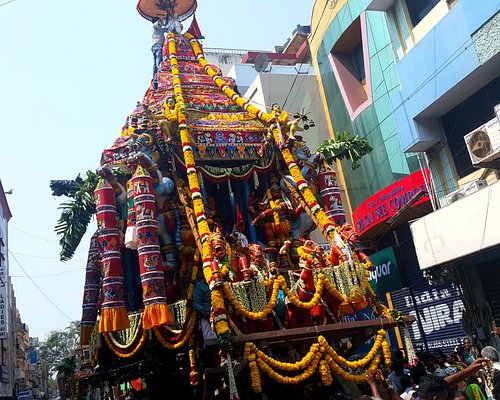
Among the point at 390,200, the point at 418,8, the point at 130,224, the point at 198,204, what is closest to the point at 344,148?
the point at 390,200

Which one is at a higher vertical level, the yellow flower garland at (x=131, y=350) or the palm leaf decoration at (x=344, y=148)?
the palm leaf decoration at (x=344, y=148)

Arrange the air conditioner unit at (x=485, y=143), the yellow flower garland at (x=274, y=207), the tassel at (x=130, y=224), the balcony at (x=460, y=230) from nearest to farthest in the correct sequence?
the tassel at (x=130, y=224) < the balcony at (x=460, y=230) < the air conditioner unit at (x=485, y=143) < the yellow flower garland at (x=274, y=207)

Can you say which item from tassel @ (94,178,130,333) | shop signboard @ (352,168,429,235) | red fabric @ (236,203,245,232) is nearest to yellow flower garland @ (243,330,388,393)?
tassel @ (94,178,130,333)

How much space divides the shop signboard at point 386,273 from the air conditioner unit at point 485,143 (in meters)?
5.41

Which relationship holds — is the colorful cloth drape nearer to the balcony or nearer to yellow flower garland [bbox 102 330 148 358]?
yellow flower garland [bbox 102 330 148 358]

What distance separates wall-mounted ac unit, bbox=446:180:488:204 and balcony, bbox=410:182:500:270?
64cm

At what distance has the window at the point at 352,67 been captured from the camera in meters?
19.5

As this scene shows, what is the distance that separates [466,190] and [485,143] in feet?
4.88

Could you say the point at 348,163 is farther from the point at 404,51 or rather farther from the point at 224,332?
the point at 224,332

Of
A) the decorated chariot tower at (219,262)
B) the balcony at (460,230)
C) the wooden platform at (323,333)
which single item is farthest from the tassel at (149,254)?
the balcony at (460,230)

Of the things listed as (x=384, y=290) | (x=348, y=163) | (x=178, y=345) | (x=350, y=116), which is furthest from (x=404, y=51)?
(x=178, y=345)

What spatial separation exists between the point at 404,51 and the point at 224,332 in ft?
37.7

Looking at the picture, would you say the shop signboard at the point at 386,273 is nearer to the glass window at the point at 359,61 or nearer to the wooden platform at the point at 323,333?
the wooden platform at the point at 323,333

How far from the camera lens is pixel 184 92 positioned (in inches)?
545
